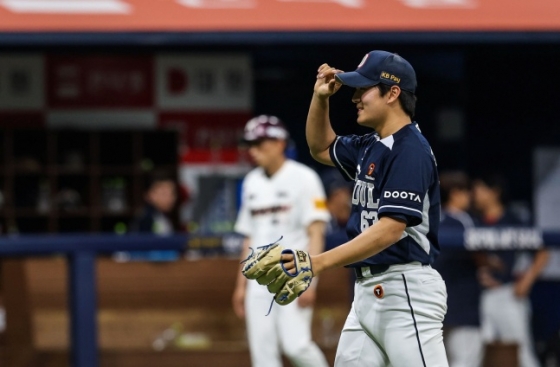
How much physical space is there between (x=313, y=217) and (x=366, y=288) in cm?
228

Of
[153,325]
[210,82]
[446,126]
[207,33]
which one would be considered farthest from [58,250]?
[446,126]

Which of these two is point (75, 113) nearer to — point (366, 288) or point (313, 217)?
point (313, 217)

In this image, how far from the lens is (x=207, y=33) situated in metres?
8.32

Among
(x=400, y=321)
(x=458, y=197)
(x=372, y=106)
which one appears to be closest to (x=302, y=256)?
(x=400, y=321)

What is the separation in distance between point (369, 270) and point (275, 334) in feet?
7.58

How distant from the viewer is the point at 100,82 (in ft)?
34.3

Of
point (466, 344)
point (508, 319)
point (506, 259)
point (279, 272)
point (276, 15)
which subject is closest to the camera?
point (279, 272)

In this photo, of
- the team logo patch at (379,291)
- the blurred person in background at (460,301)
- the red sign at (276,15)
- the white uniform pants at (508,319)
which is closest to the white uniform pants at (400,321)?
the team logo patch at (379,291)

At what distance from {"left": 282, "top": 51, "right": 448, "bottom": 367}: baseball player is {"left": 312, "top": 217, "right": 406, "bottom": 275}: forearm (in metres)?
0.07

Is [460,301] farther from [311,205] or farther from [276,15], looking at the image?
[276,15]

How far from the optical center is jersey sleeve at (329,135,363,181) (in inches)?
171

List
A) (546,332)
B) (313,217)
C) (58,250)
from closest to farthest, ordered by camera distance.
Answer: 1. (313,217)
2. (58,250)
3. (546,332)

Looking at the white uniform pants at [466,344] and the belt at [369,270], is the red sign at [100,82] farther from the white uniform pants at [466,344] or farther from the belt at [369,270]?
the belt at [369,270]

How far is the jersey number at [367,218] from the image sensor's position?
13.3 feet
